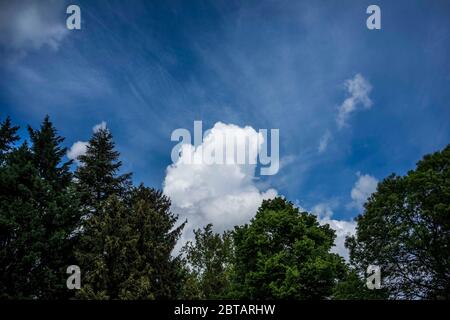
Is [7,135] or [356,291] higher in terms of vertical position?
[7,135]

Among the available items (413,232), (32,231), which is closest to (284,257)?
(413,232)

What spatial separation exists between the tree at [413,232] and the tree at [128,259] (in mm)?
13512

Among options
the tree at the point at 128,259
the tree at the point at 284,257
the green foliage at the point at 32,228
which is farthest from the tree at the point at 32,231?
the tree at the point at 284,257

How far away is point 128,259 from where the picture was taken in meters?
22.8

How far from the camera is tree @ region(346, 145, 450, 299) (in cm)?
2430

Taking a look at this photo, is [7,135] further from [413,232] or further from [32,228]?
[413,232]

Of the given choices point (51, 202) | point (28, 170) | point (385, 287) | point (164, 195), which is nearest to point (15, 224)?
point (51, 202)

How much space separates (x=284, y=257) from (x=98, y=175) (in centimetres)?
1835

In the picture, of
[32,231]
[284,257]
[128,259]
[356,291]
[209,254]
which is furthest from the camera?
[209,254]

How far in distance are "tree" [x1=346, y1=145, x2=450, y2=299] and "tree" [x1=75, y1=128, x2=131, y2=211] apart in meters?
21.2

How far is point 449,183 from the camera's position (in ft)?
80.8

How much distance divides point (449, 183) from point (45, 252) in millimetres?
27902

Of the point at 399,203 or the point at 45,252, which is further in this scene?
the point at 45,252
